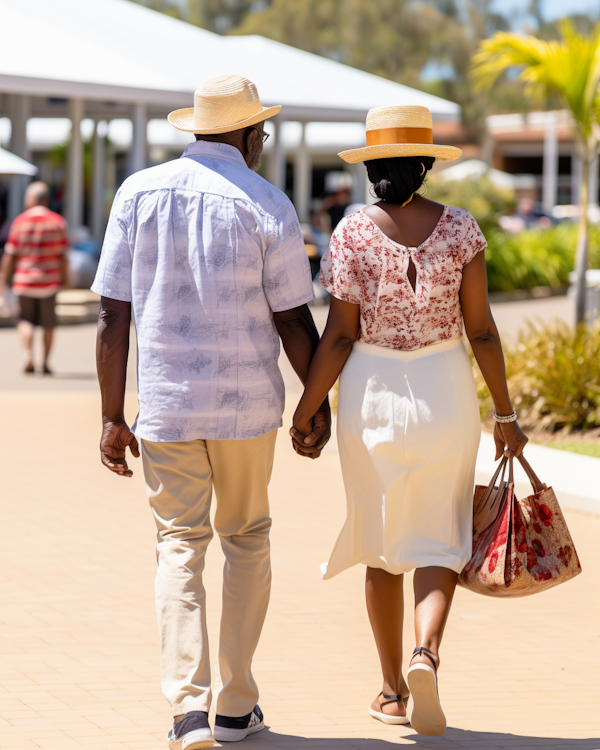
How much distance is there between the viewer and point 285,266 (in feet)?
11.8

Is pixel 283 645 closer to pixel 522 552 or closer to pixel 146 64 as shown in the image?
pixel 522 552

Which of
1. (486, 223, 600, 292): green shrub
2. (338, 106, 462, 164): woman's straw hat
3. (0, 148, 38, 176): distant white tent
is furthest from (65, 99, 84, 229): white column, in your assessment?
(338, 106, 462, 164): woman's straw hat

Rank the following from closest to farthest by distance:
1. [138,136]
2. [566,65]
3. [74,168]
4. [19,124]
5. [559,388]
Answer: [559,388], [566,65], [138,136], [19,124], [74,168]

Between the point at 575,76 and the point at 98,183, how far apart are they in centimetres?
1419

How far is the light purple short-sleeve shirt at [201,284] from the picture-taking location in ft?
11.5

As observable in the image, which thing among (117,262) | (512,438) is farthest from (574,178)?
(117,262)

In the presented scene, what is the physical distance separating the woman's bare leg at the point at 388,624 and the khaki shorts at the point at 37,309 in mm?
8903

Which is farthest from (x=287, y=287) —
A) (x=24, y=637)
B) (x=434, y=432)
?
(x=24, y=637)

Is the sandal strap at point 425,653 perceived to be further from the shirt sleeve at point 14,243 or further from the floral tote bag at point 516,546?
the shirt sleeve at point 14,243

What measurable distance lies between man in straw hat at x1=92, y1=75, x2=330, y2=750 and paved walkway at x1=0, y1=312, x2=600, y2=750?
38cm

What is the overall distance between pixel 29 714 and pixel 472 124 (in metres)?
60.8

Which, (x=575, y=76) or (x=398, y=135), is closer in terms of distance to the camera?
(x=398, y=135)

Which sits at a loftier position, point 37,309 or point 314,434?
point 314,434

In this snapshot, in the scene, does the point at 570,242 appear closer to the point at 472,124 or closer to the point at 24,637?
the point at 24,637
